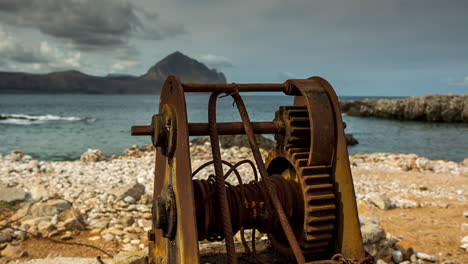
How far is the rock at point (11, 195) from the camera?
23.3 ft

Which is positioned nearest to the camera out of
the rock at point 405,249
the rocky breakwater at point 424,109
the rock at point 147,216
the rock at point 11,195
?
the rock at point 405,249

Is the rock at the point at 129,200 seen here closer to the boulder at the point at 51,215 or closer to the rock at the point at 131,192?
the rock at the point at 131,192

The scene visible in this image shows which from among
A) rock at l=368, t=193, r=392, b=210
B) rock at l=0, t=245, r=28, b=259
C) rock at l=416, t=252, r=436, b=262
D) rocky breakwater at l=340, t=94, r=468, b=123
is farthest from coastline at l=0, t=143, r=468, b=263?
rocky breakwater at l=340, t=94, r=468, b=123

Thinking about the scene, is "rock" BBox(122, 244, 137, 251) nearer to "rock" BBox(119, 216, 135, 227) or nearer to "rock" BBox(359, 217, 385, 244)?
"rock" BBox(119, 216, 135, 227)

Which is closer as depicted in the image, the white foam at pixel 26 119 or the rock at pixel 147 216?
the rock at pixel 147 216

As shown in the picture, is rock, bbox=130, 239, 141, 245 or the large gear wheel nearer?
the large gear wheel

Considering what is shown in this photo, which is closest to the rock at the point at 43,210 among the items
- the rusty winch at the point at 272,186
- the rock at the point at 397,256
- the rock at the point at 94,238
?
the rock at the point at 94,238

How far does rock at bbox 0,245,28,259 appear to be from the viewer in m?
5.00

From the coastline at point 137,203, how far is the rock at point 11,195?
5 centimetres

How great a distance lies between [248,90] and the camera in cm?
317

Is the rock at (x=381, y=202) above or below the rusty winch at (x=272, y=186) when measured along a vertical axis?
below

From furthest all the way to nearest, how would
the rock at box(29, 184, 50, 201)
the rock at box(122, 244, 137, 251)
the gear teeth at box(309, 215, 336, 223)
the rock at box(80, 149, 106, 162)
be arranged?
the rock at box(80, 149, 106, 162) < the rock at box(29, 184, 50, 201) < the rock at box(122, 244, 137, 251) < the gear teeth at box(309, 215, 336, 223)

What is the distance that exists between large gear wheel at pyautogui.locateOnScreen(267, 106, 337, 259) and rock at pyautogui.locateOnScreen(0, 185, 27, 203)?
615 centimetres

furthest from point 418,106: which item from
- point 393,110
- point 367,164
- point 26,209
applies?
point 26,209
